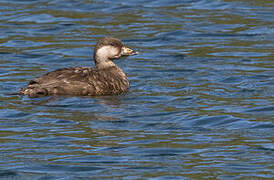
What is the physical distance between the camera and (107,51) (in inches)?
603

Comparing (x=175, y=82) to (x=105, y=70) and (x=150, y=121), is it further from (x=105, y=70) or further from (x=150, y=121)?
(x=150, y=121)

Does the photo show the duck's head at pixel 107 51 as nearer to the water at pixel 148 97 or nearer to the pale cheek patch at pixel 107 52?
the pale cheek patch at pixel 107 52

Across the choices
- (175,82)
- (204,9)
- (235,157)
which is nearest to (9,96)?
(175,82)

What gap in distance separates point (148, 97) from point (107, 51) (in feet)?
5.46

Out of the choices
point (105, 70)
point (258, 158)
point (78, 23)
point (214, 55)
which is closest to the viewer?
point (258, 158)

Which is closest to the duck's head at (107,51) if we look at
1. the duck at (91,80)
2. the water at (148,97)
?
the duck at (91,80)

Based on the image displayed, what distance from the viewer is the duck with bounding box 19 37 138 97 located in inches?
555

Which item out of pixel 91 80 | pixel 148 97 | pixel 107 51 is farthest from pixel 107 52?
pixel 148 97

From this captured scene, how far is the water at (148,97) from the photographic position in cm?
992

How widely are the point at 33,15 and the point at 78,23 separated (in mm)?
1770

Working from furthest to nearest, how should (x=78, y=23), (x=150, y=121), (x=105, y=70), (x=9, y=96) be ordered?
(x=78, y=23) < (x=105, y=70) < (x=9, y=96) < (x=150, y=121)

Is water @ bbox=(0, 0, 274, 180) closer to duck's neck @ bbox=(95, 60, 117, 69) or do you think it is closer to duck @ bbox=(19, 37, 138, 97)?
duck @ bbox=(19, 37, 138, 97)

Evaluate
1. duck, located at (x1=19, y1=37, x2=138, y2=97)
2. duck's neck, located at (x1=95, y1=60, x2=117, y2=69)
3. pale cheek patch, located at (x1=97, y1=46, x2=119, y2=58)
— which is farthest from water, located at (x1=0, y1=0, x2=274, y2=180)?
pale cheek patch, located at (x1=97, y1=46, x2=119, y2=58)

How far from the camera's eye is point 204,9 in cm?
2248
